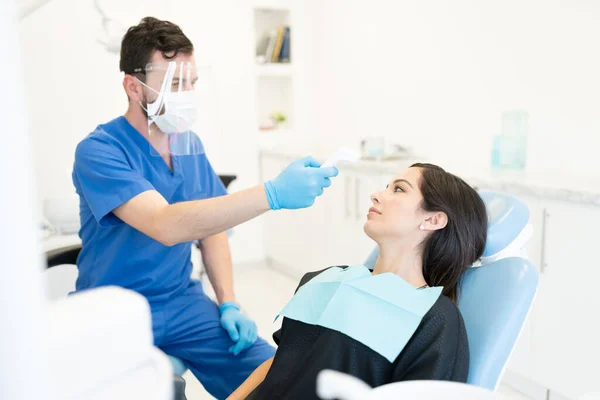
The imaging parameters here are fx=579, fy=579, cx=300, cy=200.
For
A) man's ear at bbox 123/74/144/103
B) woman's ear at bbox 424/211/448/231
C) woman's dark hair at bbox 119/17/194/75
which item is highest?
woman's dark hair at bbox 119/17/194/75

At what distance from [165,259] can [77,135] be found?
2.02 m

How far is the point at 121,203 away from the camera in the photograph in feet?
4.77

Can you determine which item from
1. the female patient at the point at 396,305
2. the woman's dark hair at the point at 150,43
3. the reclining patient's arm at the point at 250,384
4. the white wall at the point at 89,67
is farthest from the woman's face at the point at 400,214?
the white wall at the point at 89,67

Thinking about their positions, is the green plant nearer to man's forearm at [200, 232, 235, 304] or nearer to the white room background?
the white room background

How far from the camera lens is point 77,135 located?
336 centimetres

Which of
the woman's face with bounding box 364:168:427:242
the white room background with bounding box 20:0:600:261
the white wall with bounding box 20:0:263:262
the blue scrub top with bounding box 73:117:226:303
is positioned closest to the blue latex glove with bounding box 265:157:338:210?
the woman's face with bounding box 364:168:427:242

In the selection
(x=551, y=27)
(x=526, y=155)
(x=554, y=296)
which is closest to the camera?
(x=554, y=296)

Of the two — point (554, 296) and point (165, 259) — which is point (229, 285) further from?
point (554, 296)

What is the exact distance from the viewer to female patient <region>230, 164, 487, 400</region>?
1.14 meters

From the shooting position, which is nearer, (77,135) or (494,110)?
(494,110)

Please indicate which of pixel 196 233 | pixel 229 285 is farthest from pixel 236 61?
pixel 196 233

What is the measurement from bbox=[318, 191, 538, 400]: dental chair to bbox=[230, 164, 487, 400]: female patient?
3 cm

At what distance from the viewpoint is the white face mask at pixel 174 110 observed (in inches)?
61.5

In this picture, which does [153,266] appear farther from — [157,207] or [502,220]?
[502,220]
